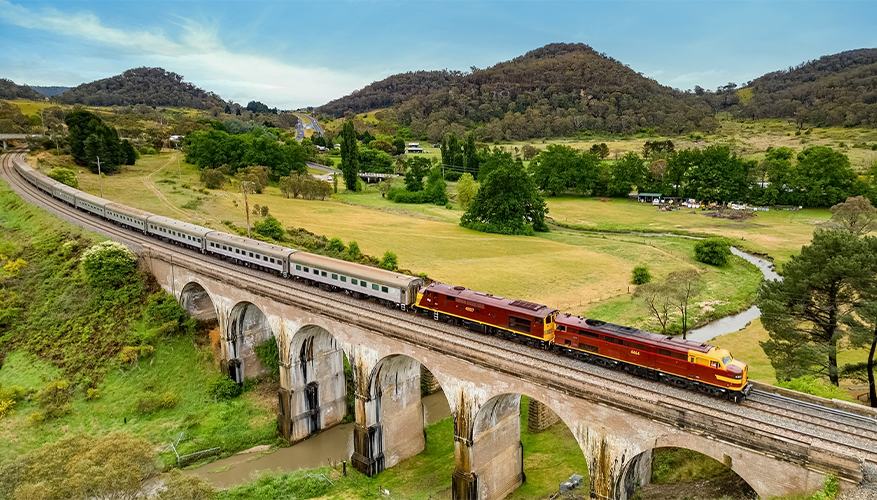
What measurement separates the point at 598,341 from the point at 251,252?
30635 mm

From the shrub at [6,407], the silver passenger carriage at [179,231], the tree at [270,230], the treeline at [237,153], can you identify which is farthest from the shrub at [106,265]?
the treeline at [237,153]

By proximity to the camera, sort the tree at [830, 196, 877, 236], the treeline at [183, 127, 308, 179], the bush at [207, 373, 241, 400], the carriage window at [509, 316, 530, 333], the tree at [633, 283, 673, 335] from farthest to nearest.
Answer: the treeline at [183, 127, 308, 179], the tree at [830, 196, 877, 236], the tree at [633, 283, 673, 335], the bush at [207, 373, 241, 400], the carriage window at [509, 316, 530, 333]

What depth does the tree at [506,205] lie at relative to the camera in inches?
3337

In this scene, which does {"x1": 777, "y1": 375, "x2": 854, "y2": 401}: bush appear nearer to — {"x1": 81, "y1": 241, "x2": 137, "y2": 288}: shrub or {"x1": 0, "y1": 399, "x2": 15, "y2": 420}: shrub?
{"x1": 0, "y1": 399, "x2": 15, "y2": 420}: shrub

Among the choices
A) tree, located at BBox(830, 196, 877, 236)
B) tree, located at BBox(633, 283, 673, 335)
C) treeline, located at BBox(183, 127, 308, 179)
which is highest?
treeline, located at BBox(183, 127, 308, 179)

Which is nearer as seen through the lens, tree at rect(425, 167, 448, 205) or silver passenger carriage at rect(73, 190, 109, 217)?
silver passenger carriage at rect(73, 190, 109, 217)

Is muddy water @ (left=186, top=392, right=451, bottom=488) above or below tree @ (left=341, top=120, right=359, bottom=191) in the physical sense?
below

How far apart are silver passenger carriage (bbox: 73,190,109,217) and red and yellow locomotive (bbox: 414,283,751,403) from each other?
4839 cm

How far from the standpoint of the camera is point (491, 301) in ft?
102

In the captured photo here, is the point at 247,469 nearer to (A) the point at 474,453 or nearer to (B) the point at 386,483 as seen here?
(B) the point at 386,483

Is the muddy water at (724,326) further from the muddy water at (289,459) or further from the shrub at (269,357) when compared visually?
the shrub at (269,357)

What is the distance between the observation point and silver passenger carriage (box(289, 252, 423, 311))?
3453 centimetres

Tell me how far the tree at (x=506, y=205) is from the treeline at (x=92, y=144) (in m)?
66.2

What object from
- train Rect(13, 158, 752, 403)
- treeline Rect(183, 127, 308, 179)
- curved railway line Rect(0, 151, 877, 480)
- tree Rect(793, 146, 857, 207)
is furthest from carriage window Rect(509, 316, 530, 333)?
tree Rect(793, 146, 857, 207)
